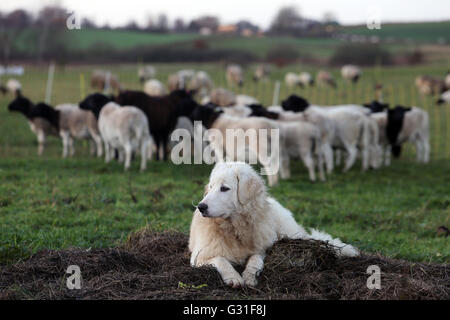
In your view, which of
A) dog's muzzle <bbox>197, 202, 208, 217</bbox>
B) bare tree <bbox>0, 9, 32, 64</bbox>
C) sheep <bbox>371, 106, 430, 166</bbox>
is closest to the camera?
dog's muzzle <bbox>197, 202, 208, 217</bbox>

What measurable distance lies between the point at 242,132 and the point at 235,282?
7058mm

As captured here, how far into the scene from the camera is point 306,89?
36094mm

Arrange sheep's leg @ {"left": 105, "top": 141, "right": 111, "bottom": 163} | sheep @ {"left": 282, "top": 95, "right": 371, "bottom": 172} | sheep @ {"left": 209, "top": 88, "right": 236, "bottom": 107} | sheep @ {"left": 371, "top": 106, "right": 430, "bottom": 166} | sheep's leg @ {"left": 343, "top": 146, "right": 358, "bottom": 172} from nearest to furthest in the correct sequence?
1. sheep's leg @ {"left": 105, "top": 141, "right": 111, "bottom": 163}
2. sheep's leg @ {"left": 343, "top": 146, "right": 358, "bottom": 172}
3. sheep @ {"left": 282, "top": 95, "right": 371, "bottom": 172}
4. sheep @ {"left": 371, "top": 106, "right": 430, "bottom": 166}
5. sheep @ {"left": 209, "top": 88, "right": 236, "bottom": 107}

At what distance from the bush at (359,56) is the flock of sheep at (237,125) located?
34.9 metres

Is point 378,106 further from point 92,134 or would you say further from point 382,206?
point 92,134

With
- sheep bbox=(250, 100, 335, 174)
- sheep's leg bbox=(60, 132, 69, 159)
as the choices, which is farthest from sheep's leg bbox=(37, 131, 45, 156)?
sheep bbox=(250, 100, 335, 174)

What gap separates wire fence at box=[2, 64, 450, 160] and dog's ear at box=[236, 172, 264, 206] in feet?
39.8

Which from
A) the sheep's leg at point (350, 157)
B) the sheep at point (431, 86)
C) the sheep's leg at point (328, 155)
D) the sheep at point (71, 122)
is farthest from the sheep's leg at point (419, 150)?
the sheep at point (431, 86)

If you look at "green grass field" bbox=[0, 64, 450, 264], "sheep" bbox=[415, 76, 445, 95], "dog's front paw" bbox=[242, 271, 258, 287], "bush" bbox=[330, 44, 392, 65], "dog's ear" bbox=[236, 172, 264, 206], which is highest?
"bush" bbox=[330, 44, 392, 65]

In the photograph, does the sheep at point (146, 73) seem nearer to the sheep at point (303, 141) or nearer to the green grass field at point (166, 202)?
the green grass field at point (166, 202)

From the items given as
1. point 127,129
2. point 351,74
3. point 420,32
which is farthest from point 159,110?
point 420,32

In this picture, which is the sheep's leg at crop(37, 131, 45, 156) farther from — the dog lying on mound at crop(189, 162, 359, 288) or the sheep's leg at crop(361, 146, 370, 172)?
the dog lying on mound at crop(189, 162, 359, 288)

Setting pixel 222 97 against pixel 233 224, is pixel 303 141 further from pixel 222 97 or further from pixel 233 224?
pixel 222 97

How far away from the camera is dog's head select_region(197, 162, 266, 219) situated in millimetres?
5145
